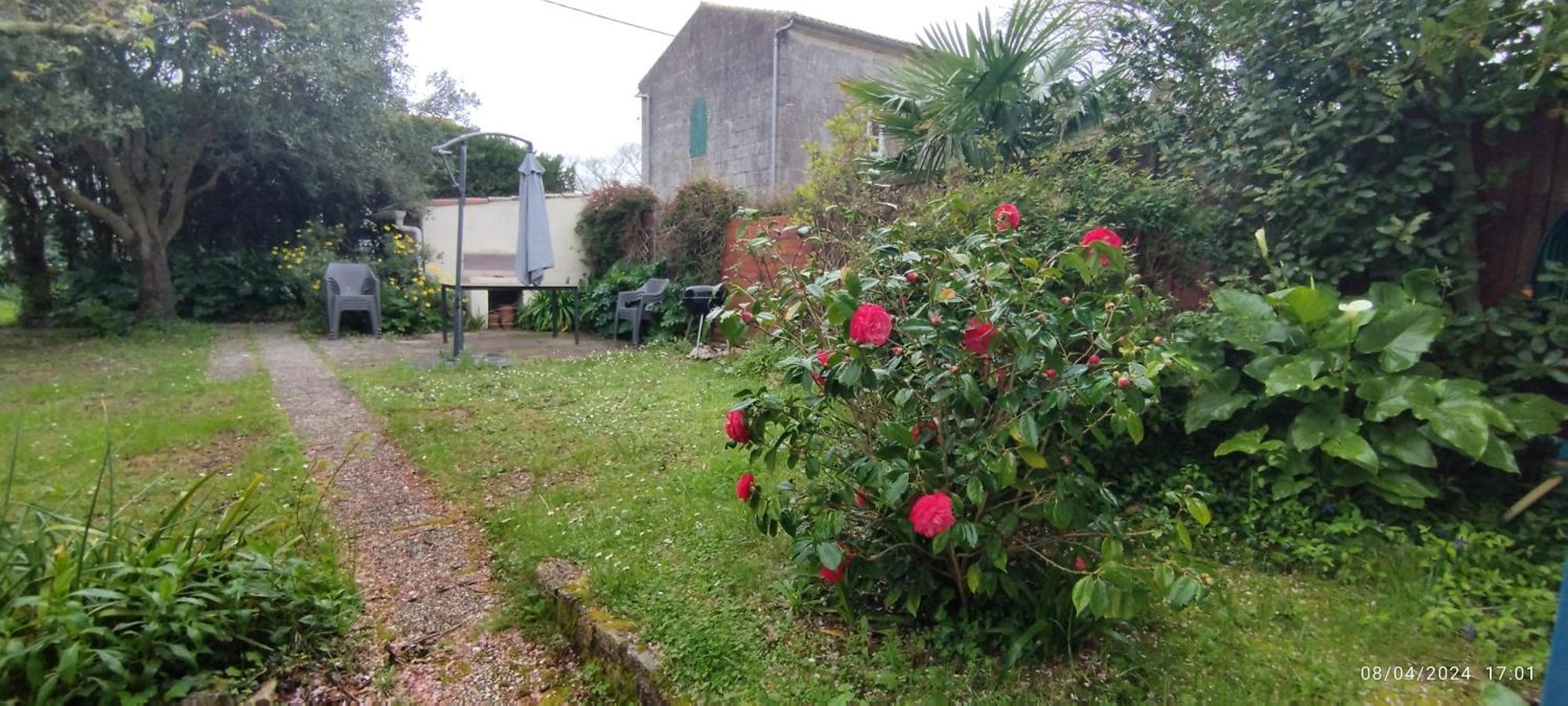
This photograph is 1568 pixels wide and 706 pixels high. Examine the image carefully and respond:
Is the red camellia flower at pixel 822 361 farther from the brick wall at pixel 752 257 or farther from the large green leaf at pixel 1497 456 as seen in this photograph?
the large green leaf at pixel 1497 456

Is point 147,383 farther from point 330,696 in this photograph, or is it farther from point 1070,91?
point 1070,91

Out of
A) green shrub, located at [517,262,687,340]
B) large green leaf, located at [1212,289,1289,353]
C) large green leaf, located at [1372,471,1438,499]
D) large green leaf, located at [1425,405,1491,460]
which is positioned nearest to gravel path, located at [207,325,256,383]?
green shrub, located at [517,262,687,340]

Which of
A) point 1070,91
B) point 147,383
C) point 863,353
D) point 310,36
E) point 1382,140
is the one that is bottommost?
point 147,383

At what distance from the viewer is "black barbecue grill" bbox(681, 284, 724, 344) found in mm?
6664

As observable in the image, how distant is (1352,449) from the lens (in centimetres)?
239

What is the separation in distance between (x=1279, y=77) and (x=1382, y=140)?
1.67ft

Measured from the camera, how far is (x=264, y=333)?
8281 mm

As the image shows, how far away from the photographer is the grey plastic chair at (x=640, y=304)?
7453 millimetres

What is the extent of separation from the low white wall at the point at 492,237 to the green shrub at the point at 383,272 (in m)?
0.76

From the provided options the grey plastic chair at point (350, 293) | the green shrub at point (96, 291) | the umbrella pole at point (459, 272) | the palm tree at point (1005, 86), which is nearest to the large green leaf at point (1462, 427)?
the palm tree at point (1005, 86)

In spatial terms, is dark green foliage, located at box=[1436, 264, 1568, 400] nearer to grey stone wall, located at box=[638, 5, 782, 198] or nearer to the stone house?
the stone house

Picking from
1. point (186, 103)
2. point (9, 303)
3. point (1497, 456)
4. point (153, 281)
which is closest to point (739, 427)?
point (1497, 456)

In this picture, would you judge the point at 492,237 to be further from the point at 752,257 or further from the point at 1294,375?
the point at 1294,375

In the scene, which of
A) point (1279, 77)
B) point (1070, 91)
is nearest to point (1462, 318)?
point (1279, 77)
